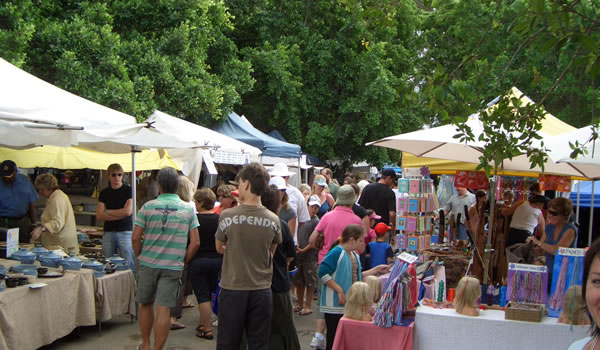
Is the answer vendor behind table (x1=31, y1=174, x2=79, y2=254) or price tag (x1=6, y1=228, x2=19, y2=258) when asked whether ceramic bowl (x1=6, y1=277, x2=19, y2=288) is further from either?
vendor behind table (x1=31, y1=174, x2=79, y2=254)

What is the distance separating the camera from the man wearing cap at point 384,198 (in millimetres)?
9352

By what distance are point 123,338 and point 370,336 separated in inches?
124

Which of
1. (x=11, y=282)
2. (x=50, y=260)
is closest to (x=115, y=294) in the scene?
(x=50, y=260)

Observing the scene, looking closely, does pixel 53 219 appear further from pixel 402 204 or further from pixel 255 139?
pixel 255 139

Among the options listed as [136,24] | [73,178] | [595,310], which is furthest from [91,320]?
[136,24]

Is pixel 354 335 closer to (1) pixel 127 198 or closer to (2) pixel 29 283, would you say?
(2) pixel 29 283

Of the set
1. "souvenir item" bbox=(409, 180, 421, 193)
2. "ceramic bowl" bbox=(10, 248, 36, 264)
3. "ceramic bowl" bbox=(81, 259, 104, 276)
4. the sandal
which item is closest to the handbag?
the sandal

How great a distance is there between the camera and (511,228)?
8.94m

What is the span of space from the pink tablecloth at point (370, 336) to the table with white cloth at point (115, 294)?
3.05 meters

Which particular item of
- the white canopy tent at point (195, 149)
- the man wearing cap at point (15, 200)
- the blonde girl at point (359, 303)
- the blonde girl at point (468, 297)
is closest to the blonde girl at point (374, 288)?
the blonde girl at point (359, 303)

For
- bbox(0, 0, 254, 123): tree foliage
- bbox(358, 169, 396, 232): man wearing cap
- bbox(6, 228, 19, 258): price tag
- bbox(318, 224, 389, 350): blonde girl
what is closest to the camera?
bbox(318, 224, 389, 350): blonde girl

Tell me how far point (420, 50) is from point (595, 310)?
26.6 metres

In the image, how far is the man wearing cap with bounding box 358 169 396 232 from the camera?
30.7ft

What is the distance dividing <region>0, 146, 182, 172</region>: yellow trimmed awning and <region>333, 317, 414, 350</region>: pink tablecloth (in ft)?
20.7
